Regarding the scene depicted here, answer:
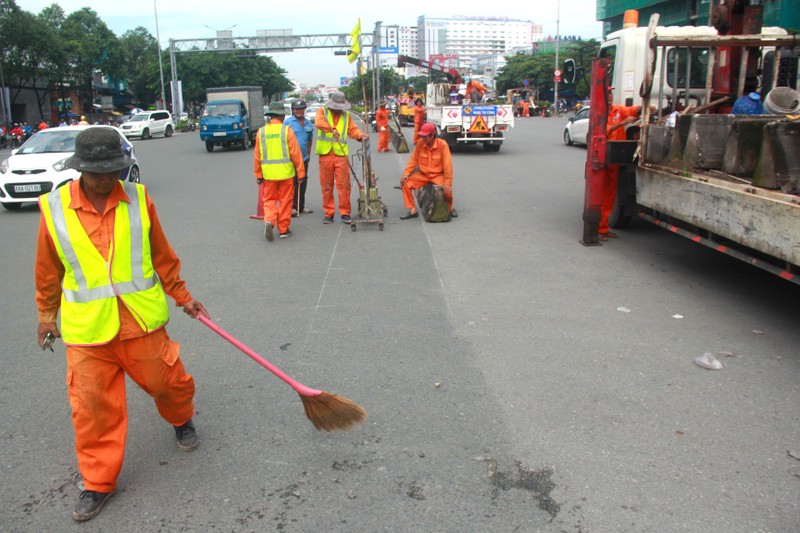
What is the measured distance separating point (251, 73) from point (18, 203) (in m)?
53.1

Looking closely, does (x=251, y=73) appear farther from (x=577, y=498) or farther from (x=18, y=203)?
(x=577, y=498)

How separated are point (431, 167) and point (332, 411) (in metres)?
6.48

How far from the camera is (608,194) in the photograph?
326 inches

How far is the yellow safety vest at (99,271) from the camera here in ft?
9.34

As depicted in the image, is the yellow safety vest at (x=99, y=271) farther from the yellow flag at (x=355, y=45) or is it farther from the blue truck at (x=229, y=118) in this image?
the blue truck at (x=229, y=118)

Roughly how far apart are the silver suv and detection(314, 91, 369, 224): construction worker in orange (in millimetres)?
32226

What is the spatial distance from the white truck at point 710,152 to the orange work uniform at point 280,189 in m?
3.54

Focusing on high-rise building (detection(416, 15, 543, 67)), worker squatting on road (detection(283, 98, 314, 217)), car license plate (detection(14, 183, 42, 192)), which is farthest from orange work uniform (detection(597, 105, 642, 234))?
high-rise building (detection(416, 15, 543, 67))

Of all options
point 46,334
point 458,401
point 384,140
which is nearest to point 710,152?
point 458,401

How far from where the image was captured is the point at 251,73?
62.3 metres

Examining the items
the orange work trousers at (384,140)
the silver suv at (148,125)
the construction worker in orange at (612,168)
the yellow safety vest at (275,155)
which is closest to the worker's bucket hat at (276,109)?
the yellow safety vest at (275,155)

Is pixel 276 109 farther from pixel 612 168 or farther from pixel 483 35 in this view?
pixel 483 35

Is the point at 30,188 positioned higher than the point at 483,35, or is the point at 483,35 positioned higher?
the point at 483,35

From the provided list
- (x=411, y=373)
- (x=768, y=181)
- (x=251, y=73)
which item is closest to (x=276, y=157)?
(x=411, y=373)
